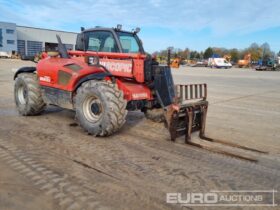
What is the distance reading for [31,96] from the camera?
24.7 ft

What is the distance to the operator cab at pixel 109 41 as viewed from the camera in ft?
21.8

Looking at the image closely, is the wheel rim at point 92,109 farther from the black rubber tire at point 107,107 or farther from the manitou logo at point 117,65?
the manitou logo at point 117,65

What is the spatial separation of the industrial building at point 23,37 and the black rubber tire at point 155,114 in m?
75.6

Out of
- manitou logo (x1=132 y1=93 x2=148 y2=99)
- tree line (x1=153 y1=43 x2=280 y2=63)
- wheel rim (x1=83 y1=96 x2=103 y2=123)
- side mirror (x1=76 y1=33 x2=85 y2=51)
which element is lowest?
wheel rim (x1=83 y1=96 x2=103 y2=123)

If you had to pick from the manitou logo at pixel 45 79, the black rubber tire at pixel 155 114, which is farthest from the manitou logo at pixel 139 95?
the manitou logo at pixel 45 79

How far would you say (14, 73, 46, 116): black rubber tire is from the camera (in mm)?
7526

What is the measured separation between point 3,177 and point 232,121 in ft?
19.9

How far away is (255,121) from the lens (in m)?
8.47

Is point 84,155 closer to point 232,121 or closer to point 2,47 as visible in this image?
point 232,121

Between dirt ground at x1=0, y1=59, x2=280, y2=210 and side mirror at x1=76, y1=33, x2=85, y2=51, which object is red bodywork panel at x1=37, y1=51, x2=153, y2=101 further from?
dirt ground at x1=0, y1=59, x2=280, y2=210

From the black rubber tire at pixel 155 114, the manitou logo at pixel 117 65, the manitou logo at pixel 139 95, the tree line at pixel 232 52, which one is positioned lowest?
the black rubber tire at pixel 155 114

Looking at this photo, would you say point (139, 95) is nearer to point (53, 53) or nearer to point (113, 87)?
point (113, 87)

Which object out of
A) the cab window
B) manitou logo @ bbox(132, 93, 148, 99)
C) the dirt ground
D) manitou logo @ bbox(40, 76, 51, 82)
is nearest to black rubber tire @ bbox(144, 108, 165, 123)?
the dirt ground

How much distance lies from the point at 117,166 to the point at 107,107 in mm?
1424
